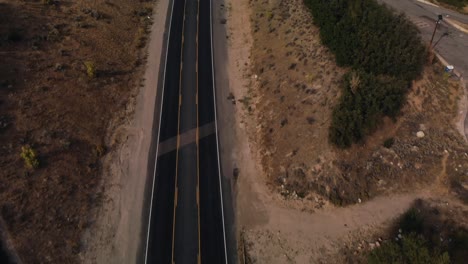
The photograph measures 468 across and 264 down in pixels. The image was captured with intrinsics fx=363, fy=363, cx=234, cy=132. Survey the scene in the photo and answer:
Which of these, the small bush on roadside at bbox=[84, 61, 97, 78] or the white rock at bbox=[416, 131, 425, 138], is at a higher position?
the small bush on roadside at bbox=[84, 61, 97, 78]

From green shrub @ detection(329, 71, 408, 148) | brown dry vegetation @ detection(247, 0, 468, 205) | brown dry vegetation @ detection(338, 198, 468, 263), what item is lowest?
brown dry vegetation @ detection(338, 198, 468, 263)

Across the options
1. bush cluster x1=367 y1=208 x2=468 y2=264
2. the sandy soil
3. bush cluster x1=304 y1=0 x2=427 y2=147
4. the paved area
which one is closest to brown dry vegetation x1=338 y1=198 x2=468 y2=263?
bush cluster x1=367 y1=208 x2=468 y2=264

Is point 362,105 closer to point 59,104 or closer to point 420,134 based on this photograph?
point 420,134

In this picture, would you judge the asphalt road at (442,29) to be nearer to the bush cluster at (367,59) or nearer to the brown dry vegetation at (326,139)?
the brown dry vegetation at (326,139)

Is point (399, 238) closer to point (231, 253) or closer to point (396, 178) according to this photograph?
point (396, 178)

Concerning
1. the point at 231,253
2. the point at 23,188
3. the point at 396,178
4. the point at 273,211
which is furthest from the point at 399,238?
the point at 23,188

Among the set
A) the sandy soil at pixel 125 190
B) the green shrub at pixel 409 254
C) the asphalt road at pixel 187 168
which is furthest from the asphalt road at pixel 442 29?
the sandy soil at pixel 125 190

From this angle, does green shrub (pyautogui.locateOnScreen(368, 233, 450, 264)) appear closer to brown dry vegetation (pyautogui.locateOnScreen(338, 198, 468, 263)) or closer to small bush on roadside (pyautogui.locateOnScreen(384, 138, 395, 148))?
brown dry vegetation (pyautogui.locateOnScreen(338, 198, 468, 263))

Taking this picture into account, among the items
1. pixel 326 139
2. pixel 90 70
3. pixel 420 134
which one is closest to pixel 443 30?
pixel 420 134
